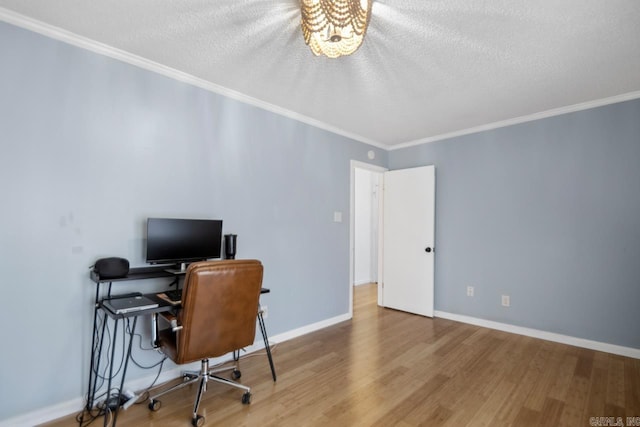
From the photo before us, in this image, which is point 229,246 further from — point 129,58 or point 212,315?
point 129,58

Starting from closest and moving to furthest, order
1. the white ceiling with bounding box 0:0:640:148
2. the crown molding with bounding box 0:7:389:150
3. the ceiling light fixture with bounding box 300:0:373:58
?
the ceiling light fixture with bounding box 300:0:373:58, the white ceiling with bounding box 0:0:640:148, the crown molding with bounding box 0:7:389:150

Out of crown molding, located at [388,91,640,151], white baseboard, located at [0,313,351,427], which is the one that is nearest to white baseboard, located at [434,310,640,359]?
white baseboard, located at [0,313,351,427]

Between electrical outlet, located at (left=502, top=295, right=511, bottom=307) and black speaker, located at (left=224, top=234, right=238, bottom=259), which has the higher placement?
black speaker, located at (left=224, top=234, right=238, bottom=259)

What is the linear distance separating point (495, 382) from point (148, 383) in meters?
2.74

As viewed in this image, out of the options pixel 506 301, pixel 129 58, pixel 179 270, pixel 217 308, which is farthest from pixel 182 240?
pixel 506 301

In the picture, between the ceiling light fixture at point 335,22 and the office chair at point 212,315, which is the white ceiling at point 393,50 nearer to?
the ceiling light fixture at point 335,22

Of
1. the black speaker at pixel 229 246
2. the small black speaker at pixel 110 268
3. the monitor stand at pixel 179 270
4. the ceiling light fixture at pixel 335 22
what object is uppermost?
the ceiling light fixture at pixel 335 22

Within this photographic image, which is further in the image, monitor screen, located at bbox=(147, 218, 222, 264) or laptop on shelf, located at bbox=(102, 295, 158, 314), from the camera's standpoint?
monitor screen, located at bbox=(147, 218, 222, 264)

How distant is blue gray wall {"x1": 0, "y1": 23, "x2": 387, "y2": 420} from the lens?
76.7 inches

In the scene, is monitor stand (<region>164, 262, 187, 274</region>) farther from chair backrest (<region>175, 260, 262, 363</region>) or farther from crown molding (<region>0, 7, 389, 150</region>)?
crown molding (<region>0, 7, 389, 150</region>)

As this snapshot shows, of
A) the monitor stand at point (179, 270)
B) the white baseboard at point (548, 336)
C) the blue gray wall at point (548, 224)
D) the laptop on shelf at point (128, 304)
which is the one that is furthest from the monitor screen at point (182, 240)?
the white baseboard at point (548, 336)

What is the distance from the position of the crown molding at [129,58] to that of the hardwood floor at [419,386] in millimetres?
2489

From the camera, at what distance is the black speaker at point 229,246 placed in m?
2.79

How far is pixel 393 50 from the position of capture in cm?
225
